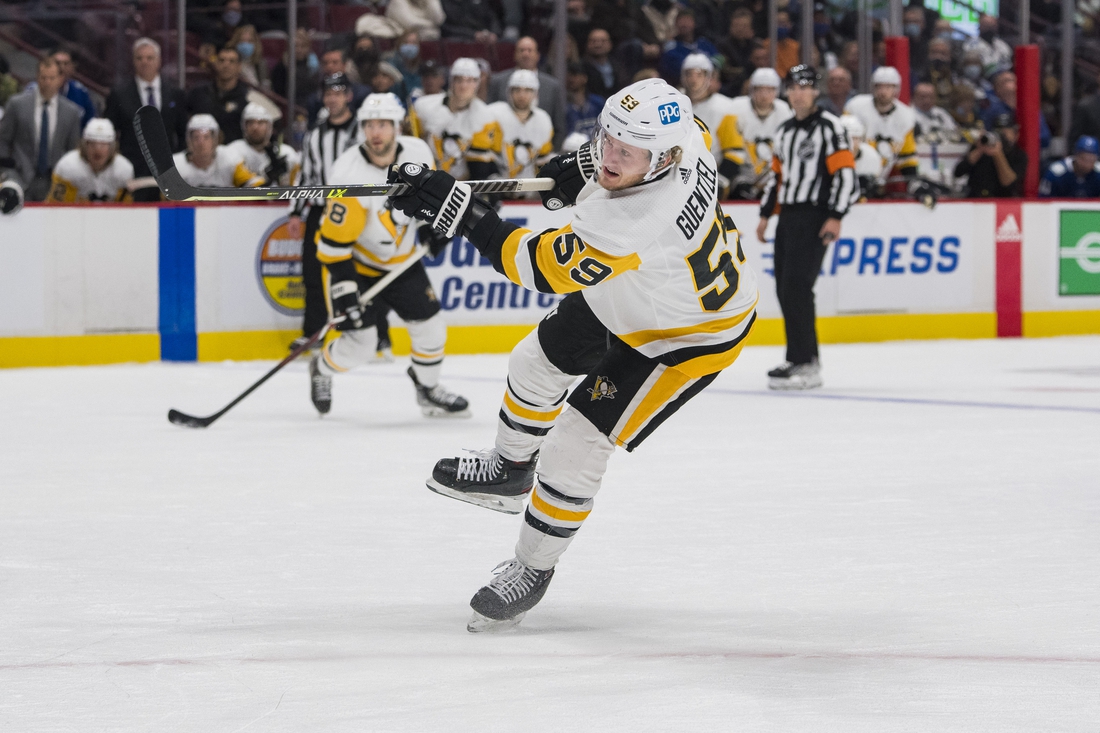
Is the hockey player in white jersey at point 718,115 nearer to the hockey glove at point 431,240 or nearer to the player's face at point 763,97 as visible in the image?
the player's face at point 763,97

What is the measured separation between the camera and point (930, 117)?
11000 mm

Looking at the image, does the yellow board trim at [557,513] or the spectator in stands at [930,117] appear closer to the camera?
the yellow board trim at [557,513]

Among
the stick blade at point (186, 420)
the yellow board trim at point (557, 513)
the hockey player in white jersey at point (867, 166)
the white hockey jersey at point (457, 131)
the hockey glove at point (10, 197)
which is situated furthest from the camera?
the hockey player in white jersey at point (867, 166)

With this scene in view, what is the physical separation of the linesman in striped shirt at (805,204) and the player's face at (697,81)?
2182 mm

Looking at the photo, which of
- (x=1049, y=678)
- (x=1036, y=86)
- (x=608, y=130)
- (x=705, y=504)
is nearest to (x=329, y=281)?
(x=705, y=504)

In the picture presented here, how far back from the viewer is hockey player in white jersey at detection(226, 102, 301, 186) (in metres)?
9.10

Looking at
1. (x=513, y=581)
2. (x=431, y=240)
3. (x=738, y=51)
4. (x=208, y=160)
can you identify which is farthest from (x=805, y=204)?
(x=513, y=581)

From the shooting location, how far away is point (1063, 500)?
4.34m

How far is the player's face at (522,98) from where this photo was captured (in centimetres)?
940

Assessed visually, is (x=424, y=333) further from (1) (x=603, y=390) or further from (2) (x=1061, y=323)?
(2) (x=1061, y=323)

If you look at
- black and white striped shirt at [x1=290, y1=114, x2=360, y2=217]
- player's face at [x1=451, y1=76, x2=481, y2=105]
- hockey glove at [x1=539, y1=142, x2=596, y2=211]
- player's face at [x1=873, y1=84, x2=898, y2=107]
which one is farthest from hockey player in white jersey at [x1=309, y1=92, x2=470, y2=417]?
player's face at [x1=873, y1=84, x2=898, y2=107]

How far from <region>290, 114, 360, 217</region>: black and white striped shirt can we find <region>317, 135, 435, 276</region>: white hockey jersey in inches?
89.9

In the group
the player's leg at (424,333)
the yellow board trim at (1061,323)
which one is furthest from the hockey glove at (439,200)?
the yellow board trim at (1061,323)

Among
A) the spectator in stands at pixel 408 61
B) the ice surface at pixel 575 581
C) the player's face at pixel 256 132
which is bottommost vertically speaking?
the ice surface at pixel 575 581
